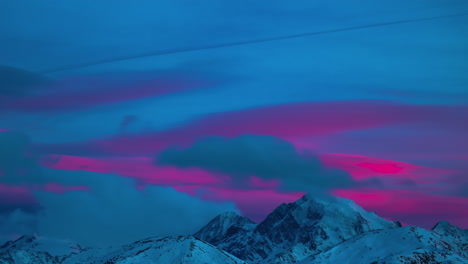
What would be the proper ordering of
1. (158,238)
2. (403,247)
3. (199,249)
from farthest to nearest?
(158,238) < (199,249) < (403,247)

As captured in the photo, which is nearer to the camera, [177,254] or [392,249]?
[392,249]

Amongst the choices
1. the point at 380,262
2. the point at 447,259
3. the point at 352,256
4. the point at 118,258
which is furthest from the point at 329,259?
the point at 118,258

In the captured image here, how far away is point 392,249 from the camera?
174 m

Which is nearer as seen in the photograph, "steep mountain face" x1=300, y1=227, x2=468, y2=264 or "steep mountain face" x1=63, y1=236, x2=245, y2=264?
"steep mountain face" x1=300, y1=227, x2=468, y2=264

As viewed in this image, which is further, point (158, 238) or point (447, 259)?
point (158, 238)

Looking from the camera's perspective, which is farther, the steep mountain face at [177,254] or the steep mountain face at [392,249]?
the steep mountain face at [177,254]

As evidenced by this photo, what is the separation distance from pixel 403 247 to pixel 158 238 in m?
68.0

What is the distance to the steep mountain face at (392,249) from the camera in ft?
525

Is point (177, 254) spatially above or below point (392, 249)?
above

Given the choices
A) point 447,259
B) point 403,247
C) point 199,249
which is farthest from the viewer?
point 199,249

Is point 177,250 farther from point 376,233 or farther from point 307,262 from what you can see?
point 376,233

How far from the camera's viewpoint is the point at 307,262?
184250 mm

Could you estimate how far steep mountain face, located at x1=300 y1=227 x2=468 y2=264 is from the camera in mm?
160125

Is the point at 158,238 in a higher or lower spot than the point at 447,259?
higher
